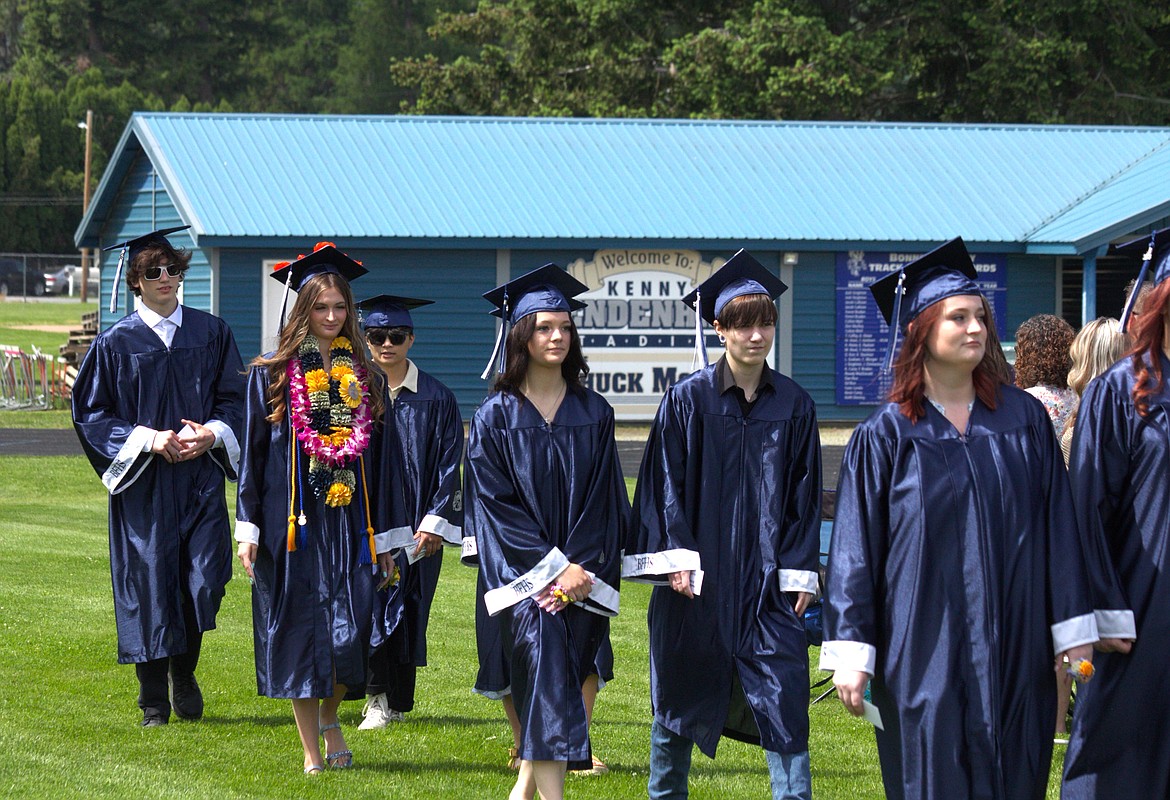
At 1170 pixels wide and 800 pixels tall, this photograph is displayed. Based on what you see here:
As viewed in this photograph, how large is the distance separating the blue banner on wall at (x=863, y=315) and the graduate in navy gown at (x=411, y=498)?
50.1ft

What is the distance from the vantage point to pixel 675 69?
30.9 meters

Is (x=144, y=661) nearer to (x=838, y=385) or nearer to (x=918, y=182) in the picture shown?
(x=838, y=385)

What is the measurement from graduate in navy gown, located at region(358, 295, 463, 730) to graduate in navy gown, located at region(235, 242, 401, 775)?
0.39 metres

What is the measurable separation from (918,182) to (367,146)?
7769 millimetres

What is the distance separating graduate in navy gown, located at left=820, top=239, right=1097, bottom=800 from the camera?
410cm

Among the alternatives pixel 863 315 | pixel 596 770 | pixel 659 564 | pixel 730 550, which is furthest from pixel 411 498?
pixel 863 315

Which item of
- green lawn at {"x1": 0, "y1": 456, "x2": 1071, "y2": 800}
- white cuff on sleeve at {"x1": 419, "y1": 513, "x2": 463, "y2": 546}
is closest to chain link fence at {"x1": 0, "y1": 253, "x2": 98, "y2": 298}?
green lawn at {"x1": 0, "y1": 456, "x2": 1071, "y2": 800}

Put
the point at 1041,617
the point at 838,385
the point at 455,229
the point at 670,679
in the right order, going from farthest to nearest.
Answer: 1. the point at 838,385
2. the point at 455,229
3. the point at 670,679
4. the point at 1041,617

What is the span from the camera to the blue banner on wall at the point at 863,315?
21.6 m

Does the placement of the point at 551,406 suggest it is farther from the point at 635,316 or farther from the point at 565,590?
the point at 635,316

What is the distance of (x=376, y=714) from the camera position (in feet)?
22.9

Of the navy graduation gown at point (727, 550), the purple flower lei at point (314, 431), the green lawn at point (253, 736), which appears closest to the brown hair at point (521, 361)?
the navy graduation gown at point (727, 550)

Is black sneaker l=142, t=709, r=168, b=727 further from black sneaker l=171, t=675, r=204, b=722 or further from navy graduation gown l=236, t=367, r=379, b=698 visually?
navy graduation gown l=236, t=367, r=379, b=698

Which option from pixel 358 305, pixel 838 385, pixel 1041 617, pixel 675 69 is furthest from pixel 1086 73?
pixel 1041 617
